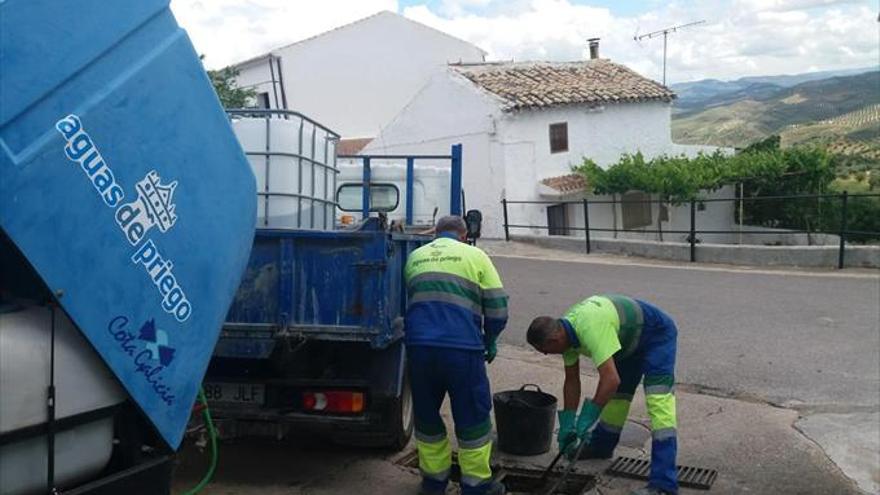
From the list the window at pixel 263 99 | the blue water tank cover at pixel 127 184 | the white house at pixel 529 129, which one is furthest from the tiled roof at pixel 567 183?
the blue water tank cover at pixel 127 184

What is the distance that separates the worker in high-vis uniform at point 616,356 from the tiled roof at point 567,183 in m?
18.7

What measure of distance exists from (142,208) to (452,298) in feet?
7.20

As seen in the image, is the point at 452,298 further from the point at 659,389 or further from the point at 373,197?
the point at 373,197

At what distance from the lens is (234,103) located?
2366 cm

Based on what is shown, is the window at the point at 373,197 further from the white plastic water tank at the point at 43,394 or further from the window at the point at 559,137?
the window at the point at 559,137

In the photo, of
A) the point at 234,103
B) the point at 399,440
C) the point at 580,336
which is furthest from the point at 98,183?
the point at 234,103

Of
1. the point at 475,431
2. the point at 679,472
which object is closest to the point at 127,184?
the point at 475,431

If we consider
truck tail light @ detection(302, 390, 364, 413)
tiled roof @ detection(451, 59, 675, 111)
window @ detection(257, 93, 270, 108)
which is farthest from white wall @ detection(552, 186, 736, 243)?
truck tail light @ detection(302, 390, 364, 413)

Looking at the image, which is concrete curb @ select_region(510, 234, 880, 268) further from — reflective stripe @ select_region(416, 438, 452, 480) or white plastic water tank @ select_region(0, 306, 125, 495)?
white plastic water tank @ select_region(0, 306, 125, 495)

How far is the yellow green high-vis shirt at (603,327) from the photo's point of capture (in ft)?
15.6

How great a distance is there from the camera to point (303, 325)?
15.9 feet

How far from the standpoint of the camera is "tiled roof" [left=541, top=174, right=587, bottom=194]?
23.8 meters

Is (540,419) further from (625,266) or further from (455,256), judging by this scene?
(625,266)

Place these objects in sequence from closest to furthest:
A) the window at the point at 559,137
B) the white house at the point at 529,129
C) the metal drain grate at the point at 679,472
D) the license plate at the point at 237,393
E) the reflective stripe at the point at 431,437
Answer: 1. the reflective stripe at the point at 431,437
2. the license plate at the point at 237,393
3. the metal drain grate at the point at 679,472
4. the white house at the point at 529,129
5. the window at the point at 559,137
